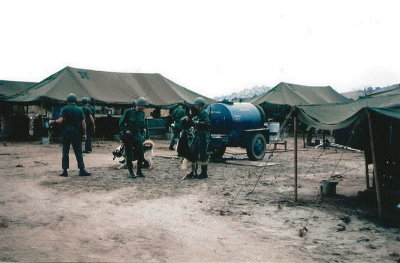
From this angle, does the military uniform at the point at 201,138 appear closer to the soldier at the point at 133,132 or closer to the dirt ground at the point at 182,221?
the dirt ground at the point at 182,221

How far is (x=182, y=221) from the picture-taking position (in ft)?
21.1

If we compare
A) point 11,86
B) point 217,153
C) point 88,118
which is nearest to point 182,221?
point 217,153

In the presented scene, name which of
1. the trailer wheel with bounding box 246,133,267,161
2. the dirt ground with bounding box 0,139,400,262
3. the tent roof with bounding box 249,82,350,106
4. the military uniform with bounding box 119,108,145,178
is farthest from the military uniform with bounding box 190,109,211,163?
the tent roof with bounding box 249,82,350,106

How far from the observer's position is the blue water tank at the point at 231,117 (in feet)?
47.2

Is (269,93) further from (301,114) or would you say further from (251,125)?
(301,114)

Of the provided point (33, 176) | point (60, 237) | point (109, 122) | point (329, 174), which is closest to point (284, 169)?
point (329, 174)

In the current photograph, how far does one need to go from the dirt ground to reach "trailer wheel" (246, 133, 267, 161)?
384 cm

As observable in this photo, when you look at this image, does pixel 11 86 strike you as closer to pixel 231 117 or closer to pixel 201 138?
pixel 231 117

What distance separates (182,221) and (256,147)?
9036 mm

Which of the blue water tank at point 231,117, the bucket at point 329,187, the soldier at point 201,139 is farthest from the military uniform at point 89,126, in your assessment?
the bucket at point 329,187

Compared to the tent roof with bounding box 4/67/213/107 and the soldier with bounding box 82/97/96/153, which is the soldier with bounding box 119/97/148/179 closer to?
the soldier with bounding box 82/97/96/153

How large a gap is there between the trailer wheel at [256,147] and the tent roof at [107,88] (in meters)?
12.2

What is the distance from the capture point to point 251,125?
Answer: 593 inches

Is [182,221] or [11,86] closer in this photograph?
[182,221]
